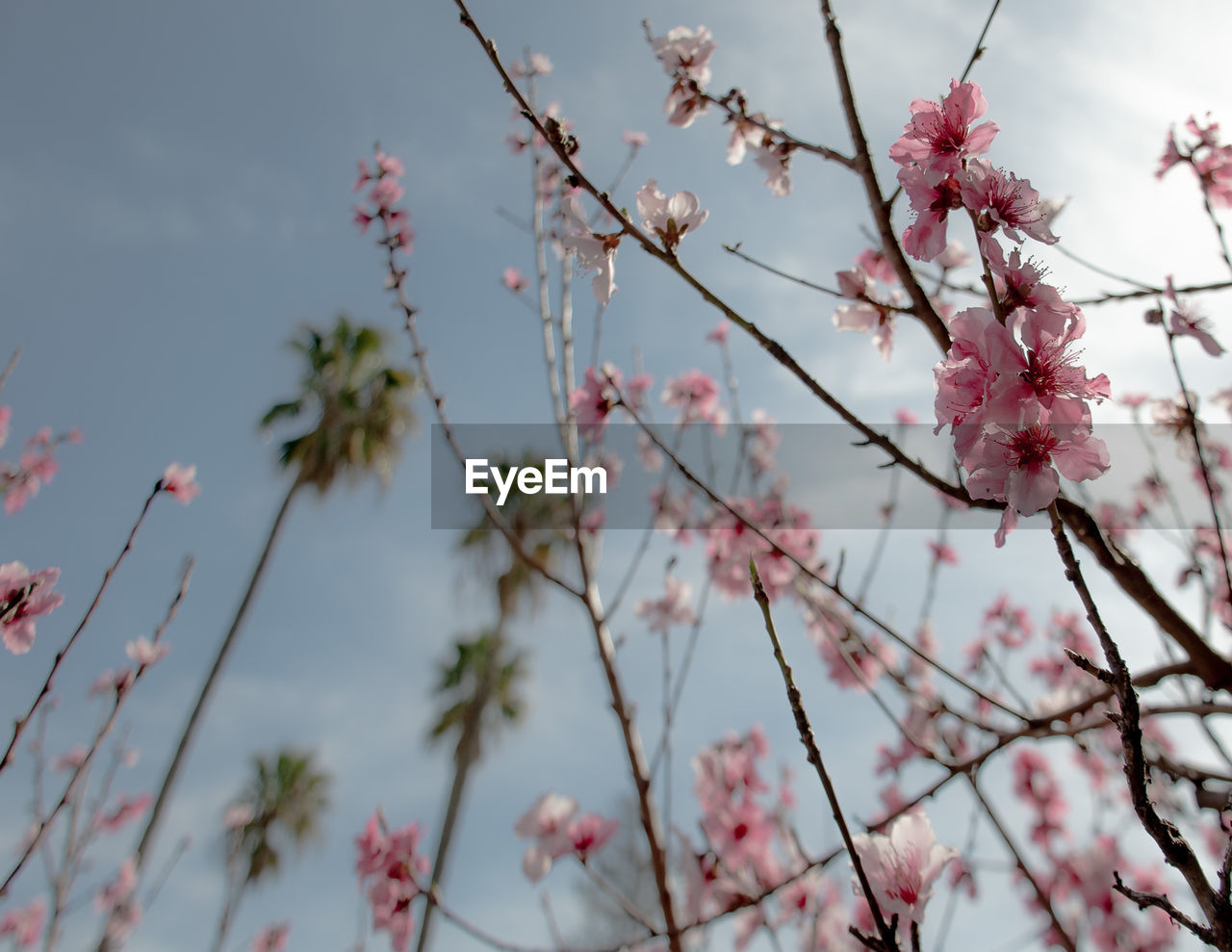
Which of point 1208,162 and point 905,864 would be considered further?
point 1208,162

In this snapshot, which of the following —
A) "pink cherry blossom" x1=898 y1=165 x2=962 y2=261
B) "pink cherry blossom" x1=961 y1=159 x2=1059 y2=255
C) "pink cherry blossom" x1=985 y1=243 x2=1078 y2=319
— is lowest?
"pink cherry blossom" x1=985 y1=243 x2=1078 y2=319

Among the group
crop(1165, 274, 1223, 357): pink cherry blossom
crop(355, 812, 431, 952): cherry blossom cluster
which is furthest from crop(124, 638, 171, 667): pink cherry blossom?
crop(1165, 274, 1223, 357): pink cherry blossom

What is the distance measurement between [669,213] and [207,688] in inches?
304

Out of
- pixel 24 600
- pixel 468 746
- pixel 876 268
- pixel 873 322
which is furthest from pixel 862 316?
pixel 468 746

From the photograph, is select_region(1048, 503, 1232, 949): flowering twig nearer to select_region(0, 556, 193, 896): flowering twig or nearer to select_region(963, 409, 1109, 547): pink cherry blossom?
select_region(963, 409, 1109, 547): pink cherry blossom

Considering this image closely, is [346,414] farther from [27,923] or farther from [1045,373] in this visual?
[1045,373]

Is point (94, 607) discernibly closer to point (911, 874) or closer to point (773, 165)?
point (911, 874)

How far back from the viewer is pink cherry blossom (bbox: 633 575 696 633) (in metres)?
3.10

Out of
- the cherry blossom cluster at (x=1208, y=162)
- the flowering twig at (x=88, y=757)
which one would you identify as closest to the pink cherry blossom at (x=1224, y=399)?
the cherry blossom cluster at (x=1208, y=162)

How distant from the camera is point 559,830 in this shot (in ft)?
6.27

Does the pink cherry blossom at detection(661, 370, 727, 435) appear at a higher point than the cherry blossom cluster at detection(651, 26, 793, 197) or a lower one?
higher

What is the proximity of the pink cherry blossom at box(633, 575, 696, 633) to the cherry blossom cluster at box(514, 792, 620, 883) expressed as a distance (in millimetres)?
1157

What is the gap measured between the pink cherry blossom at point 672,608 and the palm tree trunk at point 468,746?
6.41 m

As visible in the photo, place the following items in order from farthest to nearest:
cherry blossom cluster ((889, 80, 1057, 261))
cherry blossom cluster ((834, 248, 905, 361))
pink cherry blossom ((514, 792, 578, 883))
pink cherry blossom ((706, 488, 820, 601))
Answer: pink cherry blossom ((706, 488, 820, 601))
pink cherry blossom ((514, 792, 578, 883))
cherry blossom cluster ((834, 248, 905, 361))
cherry blossom cluster ((889, 80, 1057, 261))
